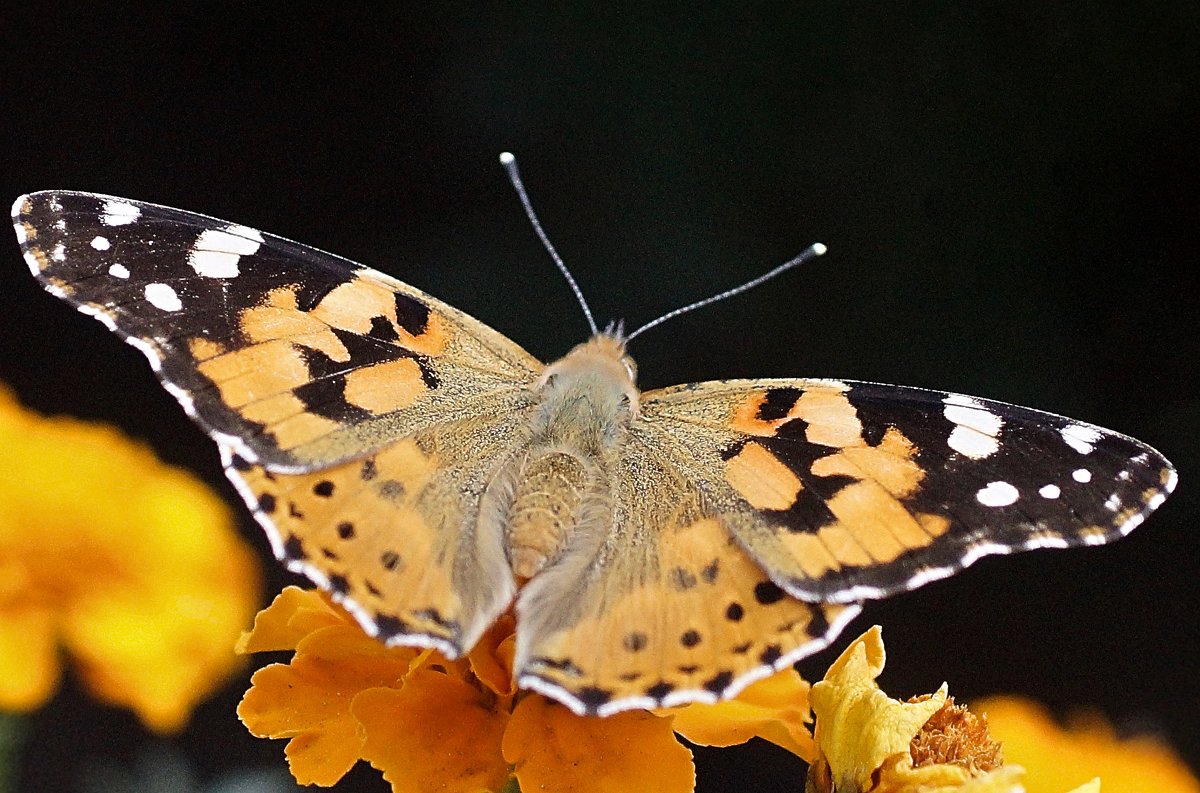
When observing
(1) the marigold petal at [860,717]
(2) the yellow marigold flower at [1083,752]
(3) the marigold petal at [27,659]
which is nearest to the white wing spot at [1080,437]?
(1) the marigold petal at [860,717]

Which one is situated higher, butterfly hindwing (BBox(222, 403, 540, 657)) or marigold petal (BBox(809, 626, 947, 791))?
butterfly hindwing (BBox(222, 403, 540, 657))

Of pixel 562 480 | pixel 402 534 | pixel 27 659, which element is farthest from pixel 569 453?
pixel 27 659

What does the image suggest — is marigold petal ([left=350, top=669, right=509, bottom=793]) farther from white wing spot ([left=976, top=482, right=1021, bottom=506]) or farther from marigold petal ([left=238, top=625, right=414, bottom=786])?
white wing spot ([left=976, top=482, right=1021, bottom=506])

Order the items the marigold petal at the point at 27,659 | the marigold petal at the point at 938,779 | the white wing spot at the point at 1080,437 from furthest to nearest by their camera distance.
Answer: the marigold petal at the point at 27,659
the white wing spot at the point at 1080,437
the marigold petal at the point at 938,779

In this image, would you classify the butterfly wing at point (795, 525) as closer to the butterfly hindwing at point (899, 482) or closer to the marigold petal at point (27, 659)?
the butterfly hindwing at point (899, 482)

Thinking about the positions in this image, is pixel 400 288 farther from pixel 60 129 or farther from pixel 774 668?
pixel 60 129

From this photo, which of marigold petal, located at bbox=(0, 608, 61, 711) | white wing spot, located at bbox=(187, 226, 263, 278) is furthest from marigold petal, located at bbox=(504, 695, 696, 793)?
marigold petal, located at bbox=(0, 608, 61, 711)

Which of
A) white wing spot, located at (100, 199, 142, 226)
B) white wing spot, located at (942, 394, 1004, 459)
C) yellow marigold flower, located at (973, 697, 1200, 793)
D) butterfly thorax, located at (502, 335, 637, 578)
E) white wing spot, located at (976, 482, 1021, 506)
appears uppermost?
white wing spot, located at (100, 199, 142, 226)
